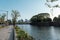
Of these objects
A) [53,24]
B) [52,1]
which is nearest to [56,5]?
[52,1]

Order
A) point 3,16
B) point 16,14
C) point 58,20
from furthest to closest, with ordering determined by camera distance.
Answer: point 58,20 → point 3,16 → point 16,14

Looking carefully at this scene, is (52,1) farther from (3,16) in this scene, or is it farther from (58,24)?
(58,24)

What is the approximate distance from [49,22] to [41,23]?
10399 millimetres

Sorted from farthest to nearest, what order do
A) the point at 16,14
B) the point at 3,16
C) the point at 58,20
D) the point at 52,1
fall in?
the point at 58,20, the point at 3,16, the point at 16,14, the point at 52,1

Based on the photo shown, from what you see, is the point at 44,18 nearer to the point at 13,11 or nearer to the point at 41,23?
the point at 41,23

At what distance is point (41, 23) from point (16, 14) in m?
79.9

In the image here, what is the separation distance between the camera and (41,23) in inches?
6137

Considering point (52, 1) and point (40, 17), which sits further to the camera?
point (40, 17)

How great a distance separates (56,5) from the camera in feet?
30.9

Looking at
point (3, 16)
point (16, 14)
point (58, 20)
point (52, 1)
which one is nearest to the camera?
point (52, 1)

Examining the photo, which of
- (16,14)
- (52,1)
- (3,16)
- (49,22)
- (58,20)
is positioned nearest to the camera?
(52,1)

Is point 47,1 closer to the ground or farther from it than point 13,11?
closer to the ground

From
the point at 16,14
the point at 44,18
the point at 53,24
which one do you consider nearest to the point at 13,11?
the point at 16,14

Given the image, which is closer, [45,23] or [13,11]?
[13,11]
